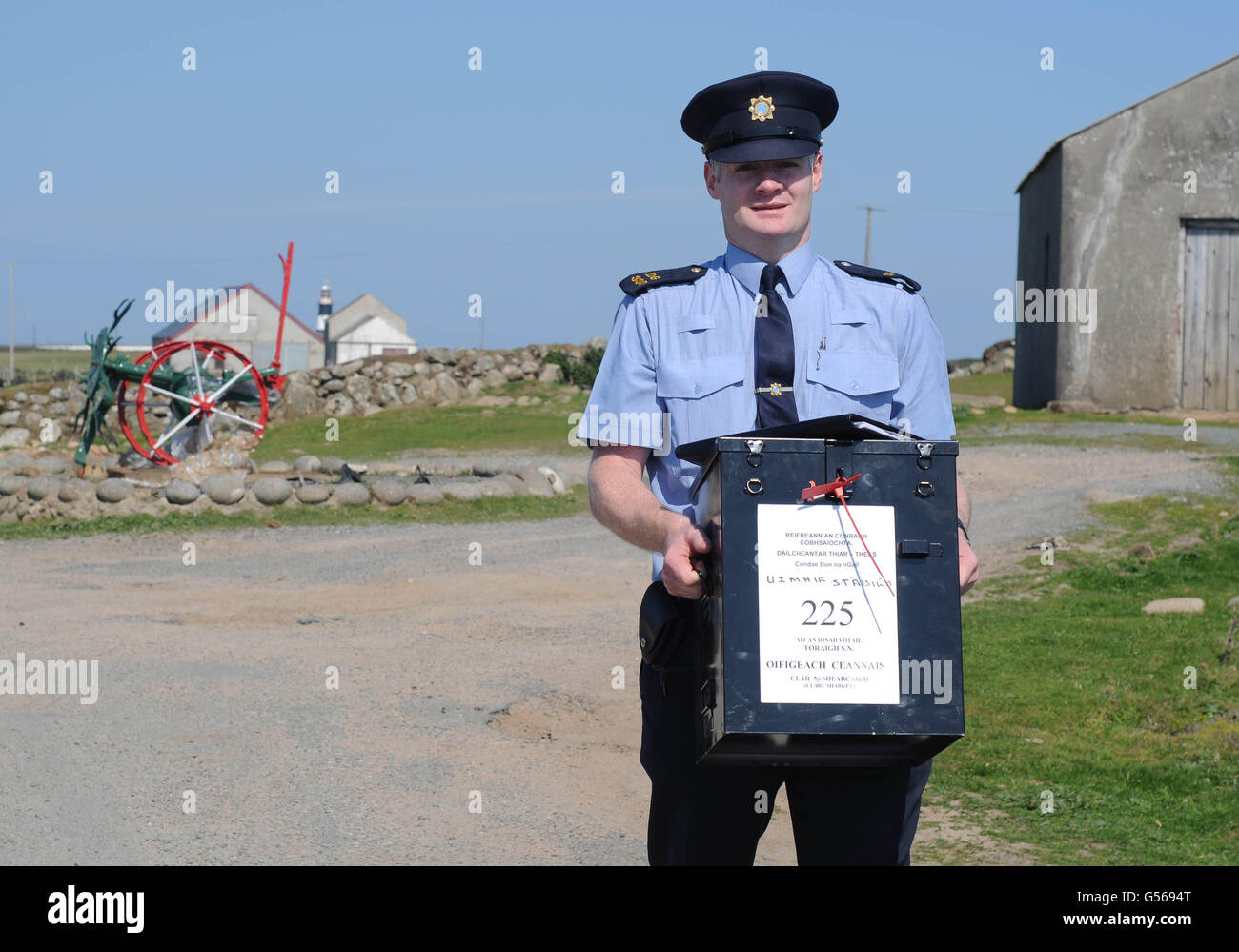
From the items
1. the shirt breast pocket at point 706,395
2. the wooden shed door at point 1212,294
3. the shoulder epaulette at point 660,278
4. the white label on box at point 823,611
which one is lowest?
the white label on box at point 823,611

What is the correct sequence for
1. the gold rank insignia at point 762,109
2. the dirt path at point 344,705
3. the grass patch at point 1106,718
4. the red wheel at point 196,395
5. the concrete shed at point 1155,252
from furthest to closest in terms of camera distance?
the concrete shed at point 1155,252 < the red wheel at point 196,395 < the grass patch at point 1106,718 < the dirt path at point 344,705 < the gold rank insignia at point 762,109

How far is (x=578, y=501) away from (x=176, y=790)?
468 inches

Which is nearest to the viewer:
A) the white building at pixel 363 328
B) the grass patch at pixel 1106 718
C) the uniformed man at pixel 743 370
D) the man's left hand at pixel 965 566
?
the man's left hand at pixel 965 566

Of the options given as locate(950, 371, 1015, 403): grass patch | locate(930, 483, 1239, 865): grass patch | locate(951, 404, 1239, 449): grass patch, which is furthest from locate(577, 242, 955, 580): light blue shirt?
locate(950, 371, 1015, 403): grass patch

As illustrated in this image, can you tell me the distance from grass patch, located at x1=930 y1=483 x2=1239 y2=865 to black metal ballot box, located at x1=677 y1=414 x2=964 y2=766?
122 inches

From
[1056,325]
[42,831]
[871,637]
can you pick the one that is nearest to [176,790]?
[42,831]

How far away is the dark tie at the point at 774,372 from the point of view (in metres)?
3.06

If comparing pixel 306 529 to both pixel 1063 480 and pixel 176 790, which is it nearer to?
pixel 1063 480

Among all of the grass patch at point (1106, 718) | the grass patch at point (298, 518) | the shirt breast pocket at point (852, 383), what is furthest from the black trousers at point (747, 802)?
the grass patch at point (298, 518)

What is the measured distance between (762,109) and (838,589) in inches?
44.0

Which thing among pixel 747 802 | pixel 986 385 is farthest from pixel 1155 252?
pixel 747 802

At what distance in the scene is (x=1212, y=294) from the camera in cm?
2317

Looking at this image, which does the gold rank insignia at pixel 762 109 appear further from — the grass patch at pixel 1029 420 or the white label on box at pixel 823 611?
the grass patch at pixel 1029 420
